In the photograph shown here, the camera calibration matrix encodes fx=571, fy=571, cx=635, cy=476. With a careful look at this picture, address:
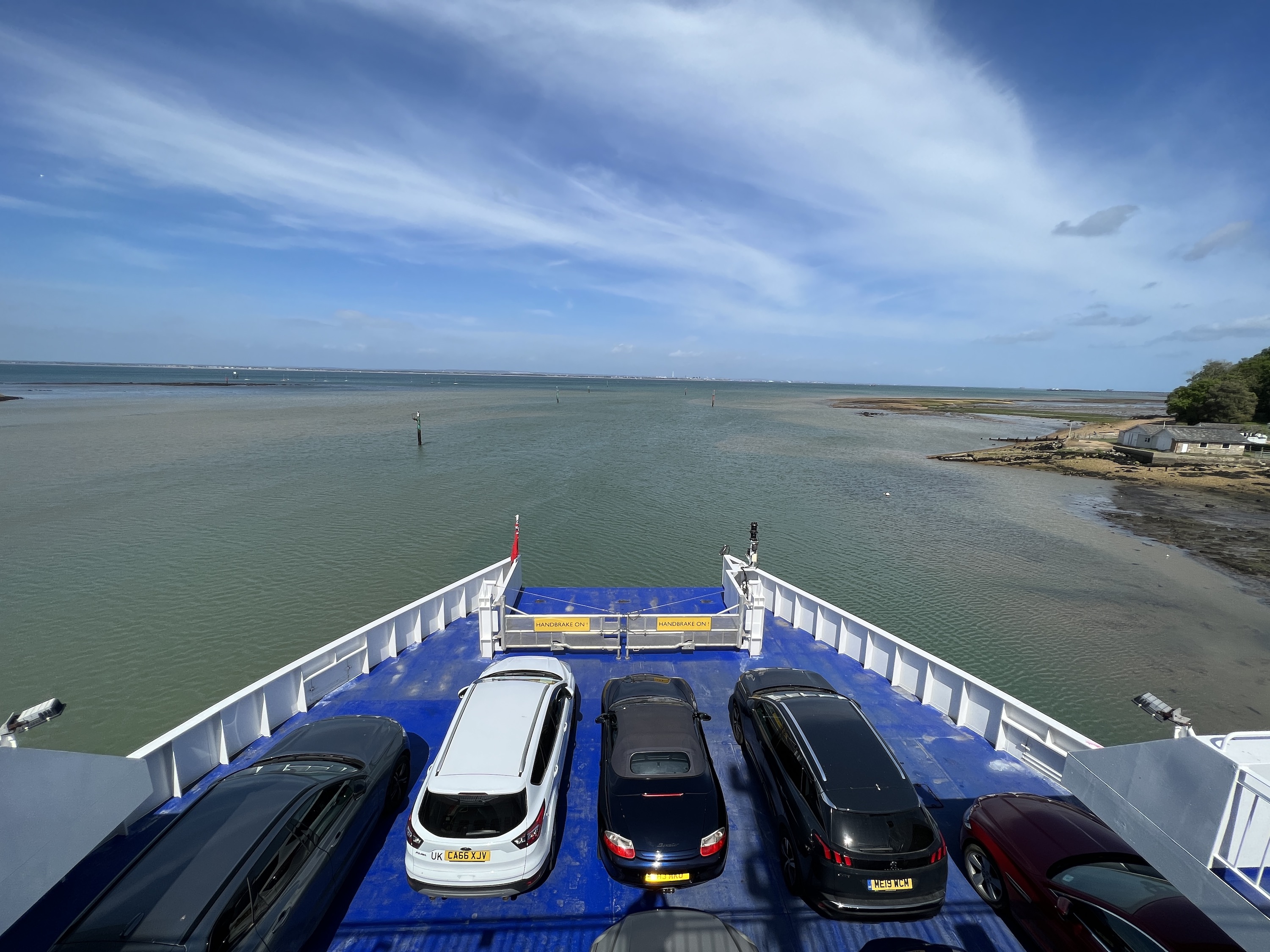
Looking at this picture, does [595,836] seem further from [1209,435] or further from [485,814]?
[1209,435]

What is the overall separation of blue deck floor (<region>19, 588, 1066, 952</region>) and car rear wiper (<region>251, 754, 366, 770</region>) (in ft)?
3.56

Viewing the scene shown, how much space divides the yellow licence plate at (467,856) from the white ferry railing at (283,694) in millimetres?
3639

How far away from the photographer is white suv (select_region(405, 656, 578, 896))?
5762 millimetres

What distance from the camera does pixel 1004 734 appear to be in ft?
28.9

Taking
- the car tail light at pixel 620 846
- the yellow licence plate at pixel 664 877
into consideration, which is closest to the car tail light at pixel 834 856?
the yellow licence plate at pixel 664 877

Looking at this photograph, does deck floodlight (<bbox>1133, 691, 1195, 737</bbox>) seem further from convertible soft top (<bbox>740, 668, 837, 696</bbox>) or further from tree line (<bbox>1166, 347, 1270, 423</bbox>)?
tree line (<bbox>1166, 347, 1270, 423</bbox>)

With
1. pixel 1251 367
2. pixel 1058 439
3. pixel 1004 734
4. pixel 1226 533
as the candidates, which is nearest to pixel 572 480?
pixel 1004 734

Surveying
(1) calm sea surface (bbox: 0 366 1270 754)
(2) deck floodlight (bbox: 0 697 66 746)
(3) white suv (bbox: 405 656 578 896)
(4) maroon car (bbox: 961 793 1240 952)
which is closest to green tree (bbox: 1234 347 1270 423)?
(1) calm sea surface (bbox: 0 366 1270 754)

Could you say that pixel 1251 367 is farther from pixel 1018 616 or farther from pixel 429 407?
pixel 429 407

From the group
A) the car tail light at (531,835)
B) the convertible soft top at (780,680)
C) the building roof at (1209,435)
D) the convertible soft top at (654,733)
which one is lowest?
the car tail light at (531,835)

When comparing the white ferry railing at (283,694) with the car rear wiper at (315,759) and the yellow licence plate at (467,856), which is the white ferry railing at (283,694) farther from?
the yellow licence plate at (467,856)

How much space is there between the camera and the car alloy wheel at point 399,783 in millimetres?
7182

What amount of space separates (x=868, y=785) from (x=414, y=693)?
7.70 meters

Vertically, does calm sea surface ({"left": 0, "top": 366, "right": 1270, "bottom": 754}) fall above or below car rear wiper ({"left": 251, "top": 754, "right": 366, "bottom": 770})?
below
